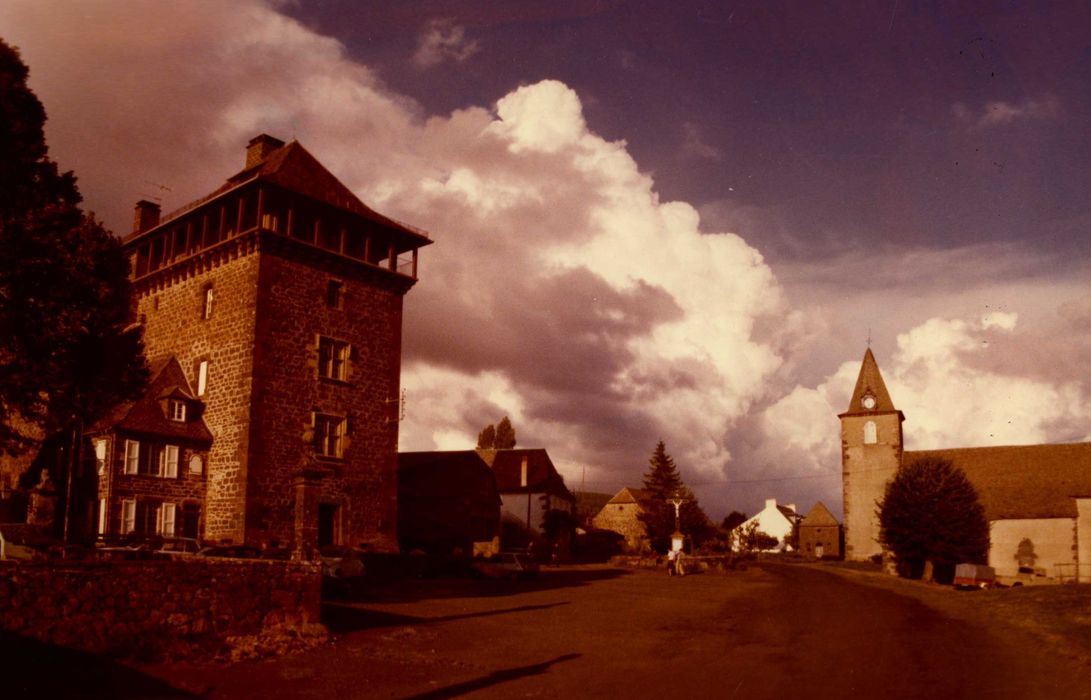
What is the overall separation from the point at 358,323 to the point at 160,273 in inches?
407

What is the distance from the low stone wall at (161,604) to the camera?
567 inches

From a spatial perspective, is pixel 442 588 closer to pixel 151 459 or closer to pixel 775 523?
pixel 151 459

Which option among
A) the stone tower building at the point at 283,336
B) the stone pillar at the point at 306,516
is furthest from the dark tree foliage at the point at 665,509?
the stone pillar at the point at 306,516

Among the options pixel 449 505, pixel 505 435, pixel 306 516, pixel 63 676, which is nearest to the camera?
pixel 63 676

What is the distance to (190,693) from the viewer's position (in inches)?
520

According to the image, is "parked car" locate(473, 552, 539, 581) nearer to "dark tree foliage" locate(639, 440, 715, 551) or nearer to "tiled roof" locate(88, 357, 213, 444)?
"tiled roof" locate(88, 357, 213, 444)

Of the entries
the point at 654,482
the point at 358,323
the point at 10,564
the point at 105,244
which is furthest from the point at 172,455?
the point at 654,482

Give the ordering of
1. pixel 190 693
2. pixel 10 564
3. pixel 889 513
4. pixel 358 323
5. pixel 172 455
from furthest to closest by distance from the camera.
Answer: pixel 889 513 → pixel 358 323 → pixel 172 455 → pixel 10 564 → pixel 190 693

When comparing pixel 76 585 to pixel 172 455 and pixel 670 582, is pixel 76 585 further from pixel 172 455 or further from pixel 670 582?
pixel 670 582

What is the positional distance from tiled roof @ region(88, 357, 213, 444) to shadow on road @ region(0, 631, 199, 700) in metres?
20.2

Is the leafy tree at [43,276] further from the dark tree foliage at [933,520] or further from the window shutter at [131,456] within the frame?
the dark tree foliage at [933,520]

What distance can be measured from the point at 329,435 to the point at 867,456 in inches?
2142

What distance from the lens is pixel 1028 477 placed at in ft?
219

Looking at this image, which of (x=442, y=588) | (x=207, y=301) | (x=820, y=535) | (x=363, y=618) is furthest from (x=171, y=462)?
(x=820, y=535)
